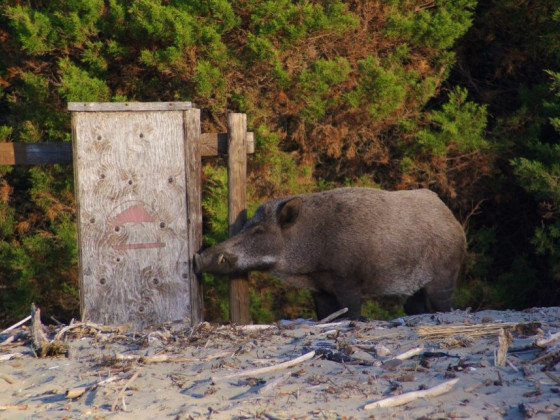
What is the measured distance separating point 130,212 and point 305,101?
3279 mm

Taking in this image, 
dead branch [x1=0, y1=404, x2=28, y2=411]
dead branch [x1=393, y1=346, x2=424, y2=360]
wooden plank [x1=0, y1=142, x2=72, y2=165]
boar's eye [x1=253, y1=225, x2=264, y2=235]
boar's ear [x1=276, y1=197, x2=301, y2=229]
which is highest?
wooden plank [x1=0, y1=142, x2=72, y2=165]

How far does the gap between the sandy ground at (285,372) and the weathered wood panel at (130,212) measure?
119cm

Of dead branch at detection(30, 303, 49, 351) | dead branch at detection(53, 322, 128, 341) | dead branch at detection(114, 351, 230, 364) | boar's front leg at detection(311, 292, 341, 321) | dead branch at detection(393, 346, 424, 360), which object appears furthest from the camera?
boar's front leg at detection(311, 292, 341, 321)

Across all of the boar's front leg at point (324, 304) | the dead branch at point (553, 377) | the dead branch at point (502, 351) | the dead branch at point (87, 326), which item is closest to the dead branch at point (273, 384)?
the dead branch at point (502, 351)

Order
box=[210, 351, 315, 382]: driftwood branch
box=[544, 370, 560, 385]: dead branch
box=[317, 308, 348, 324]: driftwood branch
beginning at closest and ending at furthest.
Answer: box=[544, 370, 560, 385]: dead branch
box=[210, 351, 315, 382]: driftwood branch
box=[317, 308, 348, 324]: driftwood branch

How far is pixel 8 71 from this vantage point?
36.8ft

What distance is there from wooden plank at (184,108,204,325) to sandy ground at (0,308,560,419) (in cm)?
133

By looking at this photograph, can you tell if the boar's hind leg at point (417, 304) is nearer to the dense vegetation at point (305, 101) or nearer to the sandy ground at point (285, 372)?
the dense vegetation at point (305, 101)

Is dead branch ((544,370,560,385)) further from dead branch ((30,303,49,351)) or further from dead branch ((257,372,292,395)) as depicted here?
dead branch ((30,303,49,351))

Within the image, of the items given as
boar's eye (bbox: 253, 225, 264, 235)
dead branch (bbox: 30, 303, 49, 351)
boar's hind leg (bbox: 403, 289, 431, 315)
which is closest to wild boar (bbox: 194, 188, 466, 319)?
boar's eye (bbox: 253, 225, 264, 235)

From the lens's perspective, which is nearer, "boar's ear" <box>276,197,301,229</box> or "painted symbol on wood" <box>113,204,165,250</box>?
"painted symbol on wood" <box>113,204,165,250</box>

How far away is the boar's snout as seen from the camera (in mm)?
8367

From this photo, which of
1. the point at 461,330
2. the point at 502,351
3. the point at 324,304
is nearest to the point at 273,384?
the point at 502,351

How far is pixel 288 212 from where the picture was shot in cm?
933
